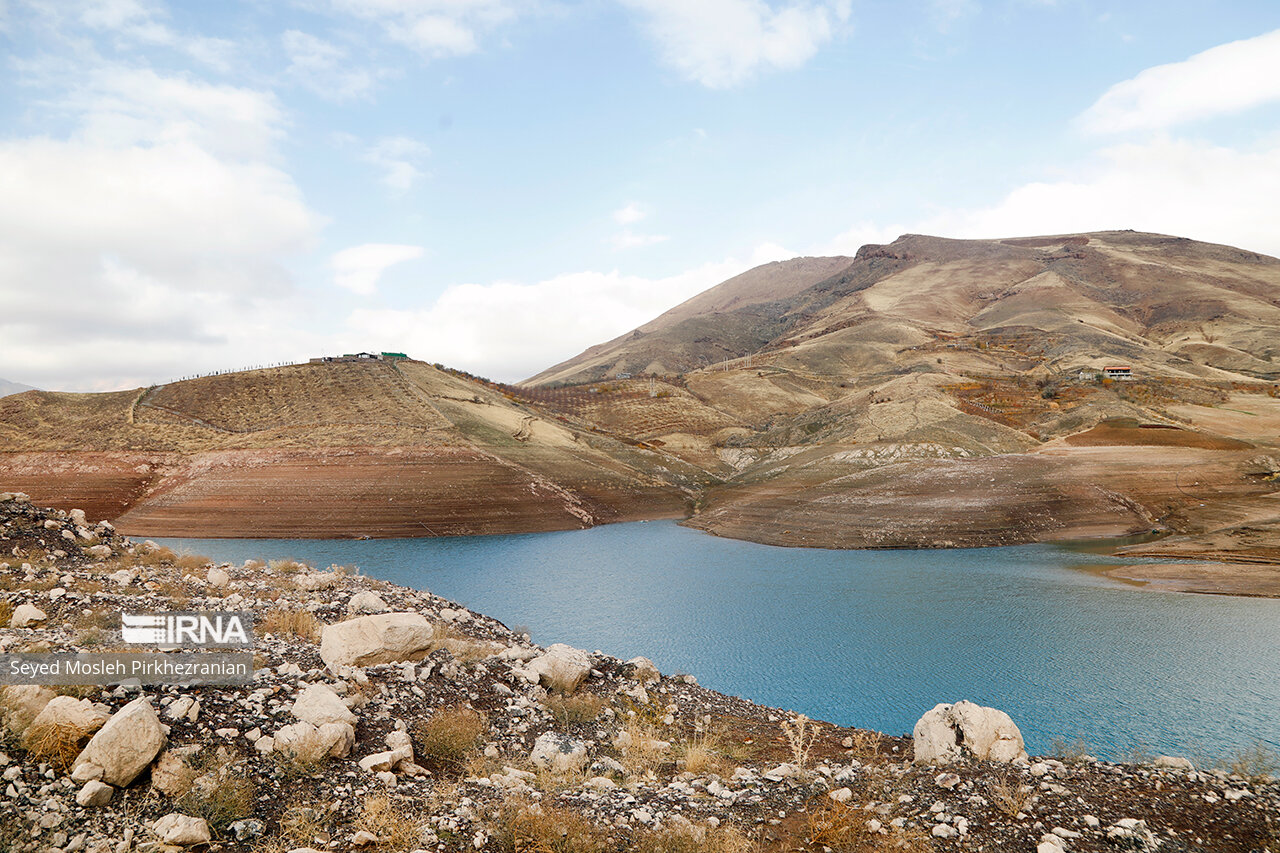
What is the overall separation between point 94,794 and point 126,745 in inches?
22.9

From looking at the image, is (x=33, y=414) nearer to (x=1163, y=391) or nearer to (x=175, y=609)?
(x=175, y=609)

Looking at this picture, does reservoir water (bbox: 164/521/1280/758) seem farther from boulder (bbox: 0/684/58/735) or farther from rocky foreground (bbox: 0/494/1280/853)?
boulder (bbox: 0/684/58/735)

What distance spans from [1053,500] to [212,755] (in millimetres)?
59145

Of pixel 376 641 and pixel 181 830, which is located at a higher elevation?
pixel 376 641

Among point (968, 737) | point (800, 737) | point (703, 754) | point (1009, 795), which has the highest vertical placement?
point (1009, 795)

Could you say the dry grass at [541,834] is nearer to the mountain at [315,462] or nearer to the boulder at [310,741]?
the boulder at [310,741]

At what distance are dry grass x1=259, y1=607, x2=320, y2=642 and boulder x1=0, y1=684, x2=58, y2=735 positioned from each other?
5779 millimetres

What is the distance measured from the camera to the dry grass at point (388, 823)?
7348 millimetres

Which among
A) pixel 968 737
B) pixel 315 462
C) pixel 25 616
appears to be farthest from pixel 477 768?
pixel 315 462

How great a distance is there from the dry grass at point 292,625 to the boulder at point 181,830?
6795 millimetres

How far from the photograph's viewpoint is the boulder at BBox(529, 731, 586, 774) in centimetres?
1034

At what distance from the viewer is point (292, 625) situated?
1385 centimetres

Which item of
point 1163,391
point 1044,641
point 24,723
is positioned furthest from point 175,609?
point 1163,391

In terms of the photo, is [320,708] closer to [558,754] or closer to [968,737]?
[558,754]
